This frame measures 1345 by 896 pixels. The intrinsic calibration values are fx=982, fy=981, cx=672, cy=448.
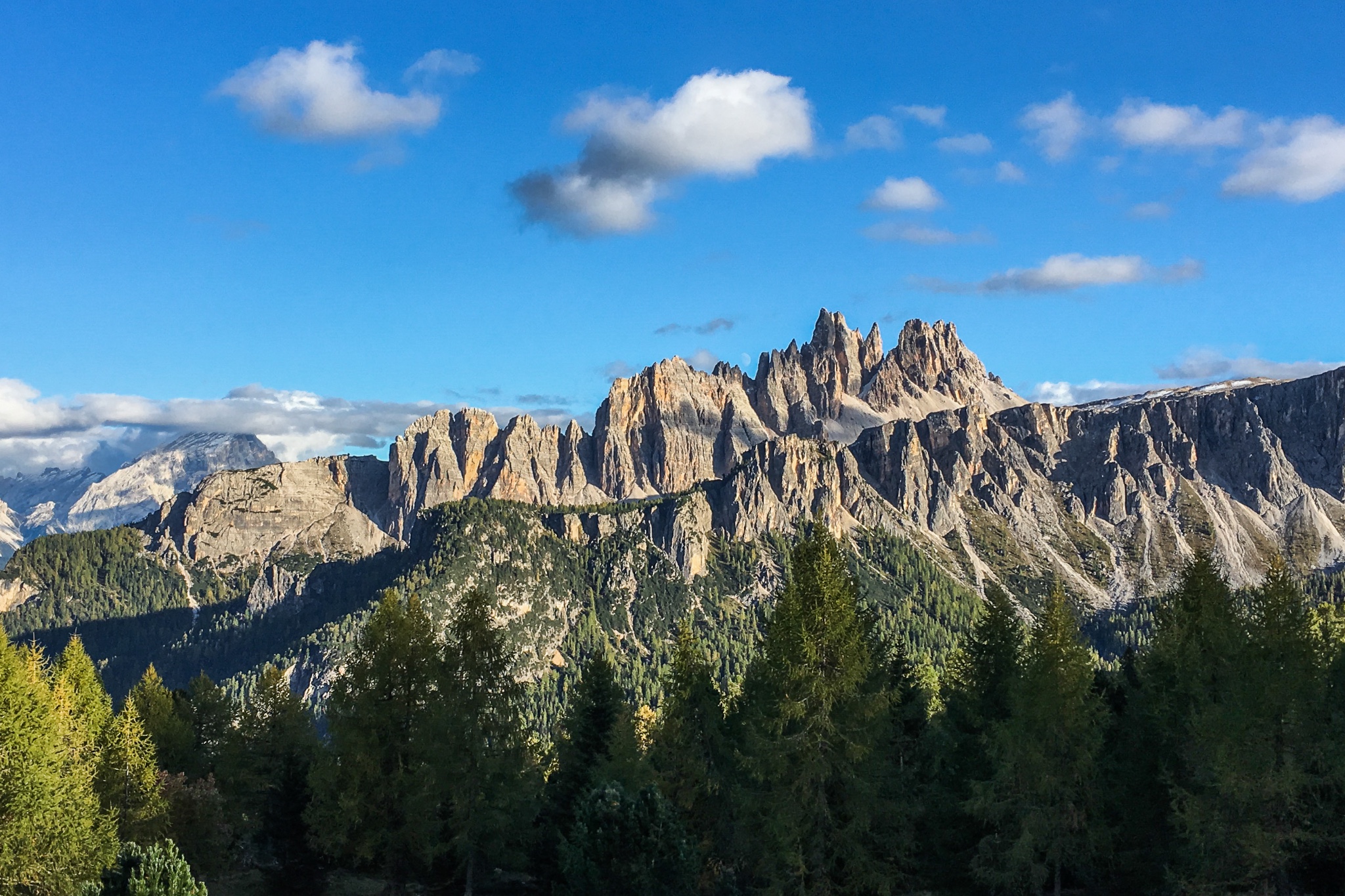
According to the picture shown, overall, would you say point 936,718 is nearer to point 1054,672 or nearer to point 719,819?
point 719,819

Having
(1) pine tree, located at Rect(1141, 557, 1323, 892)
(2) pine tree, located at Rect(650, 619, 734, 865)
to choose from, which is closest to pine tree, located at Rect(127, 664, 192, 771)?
(2) pine tree, located at Rect(650, 619, 734, 865)

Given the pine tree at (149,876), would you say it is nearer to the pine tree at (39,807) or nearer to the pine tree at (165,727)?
the pine tree at (39,807)

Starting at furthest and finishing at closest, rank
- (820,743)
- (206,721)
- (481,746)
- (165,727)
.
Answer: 1. (206,721)
2. (165,727)
3. (481,746)
4. (820,743)

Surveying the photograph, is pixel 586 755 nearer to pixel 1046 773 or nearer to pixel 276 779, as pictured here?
pixel 276 779

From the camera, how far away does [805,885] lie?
36281mm

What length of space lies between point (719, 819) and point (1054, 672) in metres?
20.5

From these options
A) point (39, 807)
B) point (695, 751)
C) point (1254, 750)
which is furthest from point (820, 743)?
point (39, 807)

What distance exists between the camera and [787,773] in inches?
1426

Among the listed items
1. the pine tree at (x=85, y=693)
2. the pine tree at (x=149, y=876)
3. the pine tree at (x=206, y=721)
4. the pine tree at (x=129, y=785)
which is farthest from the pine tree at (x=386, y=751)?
the pine tree at (x=206, y=721)

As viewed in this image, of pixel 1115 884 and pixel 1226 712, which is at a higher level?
pixel 1226 712

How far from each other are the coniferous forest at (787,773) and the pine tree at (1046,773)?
0.37 feet

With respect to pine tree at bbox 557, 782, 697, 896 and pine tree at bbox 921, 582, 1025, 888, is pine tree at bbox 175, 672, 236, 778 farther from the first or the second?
pine tree at bbox 921, 582, 1025, 888

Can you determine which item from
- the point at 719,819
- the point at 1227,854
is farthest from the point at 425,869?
the point at 1227,854

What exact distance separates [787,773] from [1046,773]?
11.5 metres
